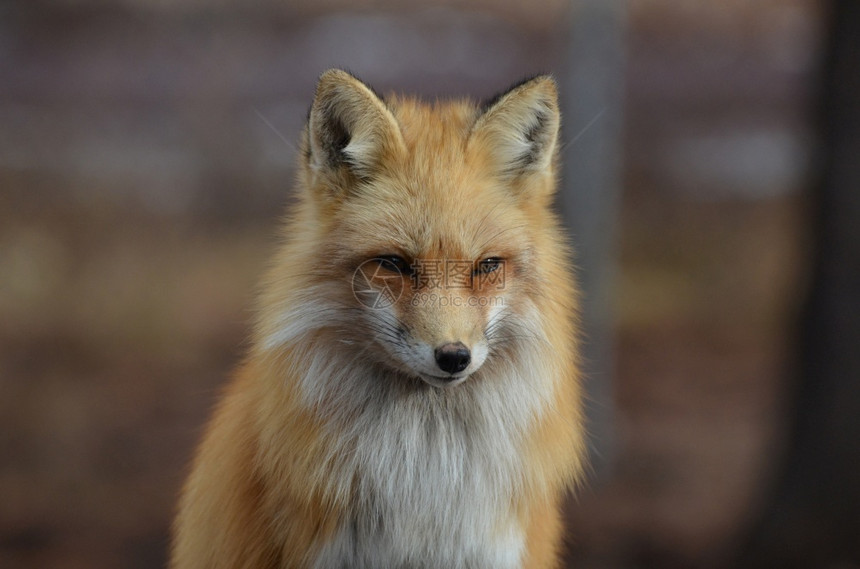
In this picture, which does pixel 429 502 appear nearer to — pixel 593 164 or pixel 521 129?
pixel 521 129

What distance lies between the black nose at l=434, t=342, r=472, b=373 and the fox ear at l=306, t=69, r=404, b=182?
54 centimetres

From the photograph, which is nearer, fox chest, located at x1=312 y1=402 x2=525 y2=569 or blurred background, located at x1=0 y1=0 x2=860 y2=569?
fox chest, located at x1=312 y1=402 x2=525 y2=569

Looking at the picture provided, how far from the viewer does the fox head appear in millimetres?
1792

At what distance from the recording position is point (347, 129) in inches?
75.9

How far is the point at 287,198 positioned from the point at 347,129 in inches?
107

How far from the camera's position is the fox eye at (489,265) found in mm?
1848

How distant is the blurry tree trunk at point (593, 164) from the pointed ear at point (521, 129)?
2328 mm

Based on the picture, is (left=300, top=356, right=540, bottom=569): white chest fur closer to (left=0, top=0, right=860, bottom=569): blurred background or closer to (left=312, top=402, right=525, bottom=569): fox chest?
(left=312, top=402, right=525, bottom=569): fox chest

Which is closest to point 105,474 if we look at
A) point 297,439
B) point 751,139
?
point 297,439

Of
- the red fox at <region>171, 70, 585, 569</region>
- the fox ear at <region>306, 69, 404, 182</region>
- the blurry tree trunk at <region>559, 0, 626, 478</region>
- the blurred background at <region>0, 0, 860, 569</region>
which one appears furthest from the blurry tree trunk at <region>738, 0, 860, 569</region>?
the fox ear at <region>306, 69, 404, 182</region>

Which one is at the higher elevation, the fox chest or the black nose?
the black nose

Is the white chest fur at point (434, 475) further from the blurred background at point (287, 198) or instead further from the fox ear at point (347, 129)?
the blurred background at point (287, 198)

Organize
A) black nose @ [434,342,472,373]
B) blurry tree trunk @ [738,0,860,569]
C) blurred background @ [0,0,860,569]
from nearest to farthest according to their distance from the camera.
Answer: black nose @ [434,342,472,373] → blurry tree trunk @ [738,0,860,569] → blurred background @ [0,0,860,569]

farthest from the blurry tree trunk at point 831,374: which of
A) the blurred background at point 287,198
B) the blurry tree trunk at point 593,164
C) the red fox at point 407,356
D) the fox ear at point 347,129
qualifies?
the fox ear at point 347,129
